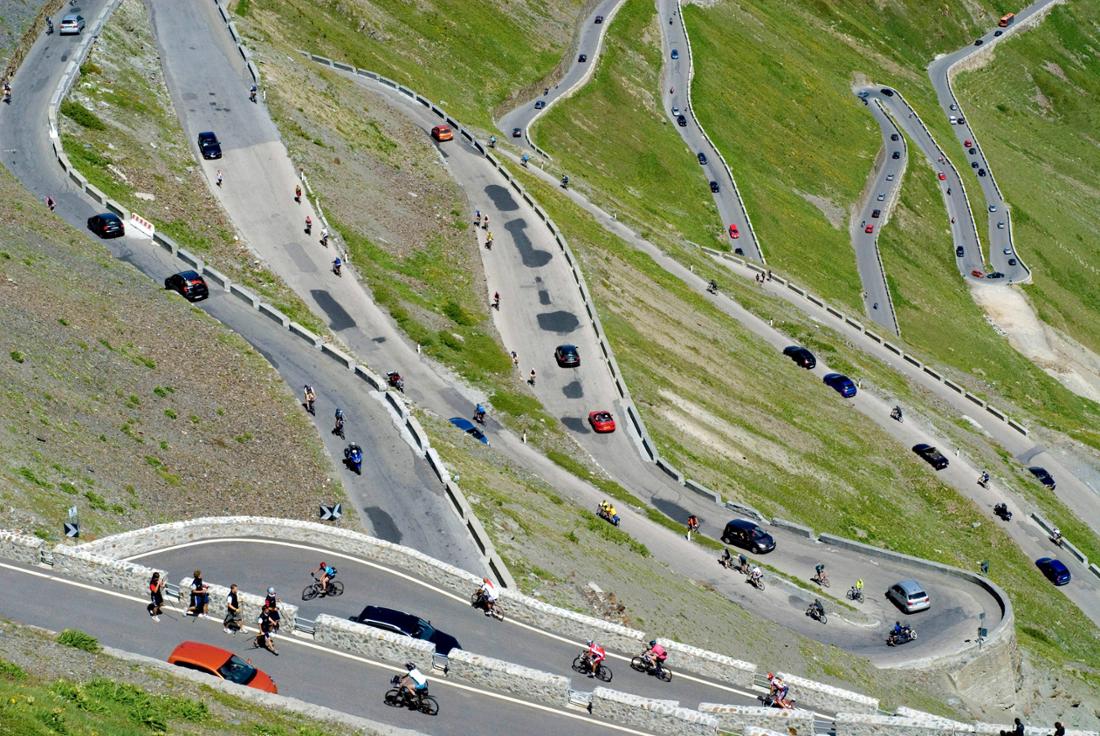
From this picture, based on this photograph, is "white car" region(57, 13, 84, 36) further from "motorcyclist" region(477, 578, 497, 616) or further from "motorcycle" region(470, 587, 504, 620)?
"motorcyclist" region(477, 578, 497, 616)

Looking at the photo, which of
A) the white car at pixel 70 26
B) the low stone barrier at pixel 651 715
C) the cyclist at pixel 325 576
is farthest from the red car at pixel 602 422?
the white car at pixel 70 26

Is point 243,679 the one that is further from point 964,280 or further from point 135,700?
point 964,280

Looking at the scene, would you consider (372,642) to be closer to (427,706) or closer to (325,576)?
(427,706)

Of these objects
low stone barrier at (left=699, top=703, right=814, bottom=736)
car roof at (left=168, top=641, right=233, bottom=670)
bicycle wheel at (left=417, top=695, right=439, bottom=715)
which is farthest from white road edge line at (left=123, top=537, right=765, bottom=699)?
car roof at (left=168, top=641, right=233, bottom=670)

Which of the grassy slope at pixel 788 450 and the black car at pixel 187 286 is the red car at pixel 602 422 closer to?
the grassy slope at pixel 788 450

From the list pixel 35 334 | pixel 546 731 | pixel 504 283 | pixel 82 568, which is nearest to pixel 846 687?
pixel 546 731
